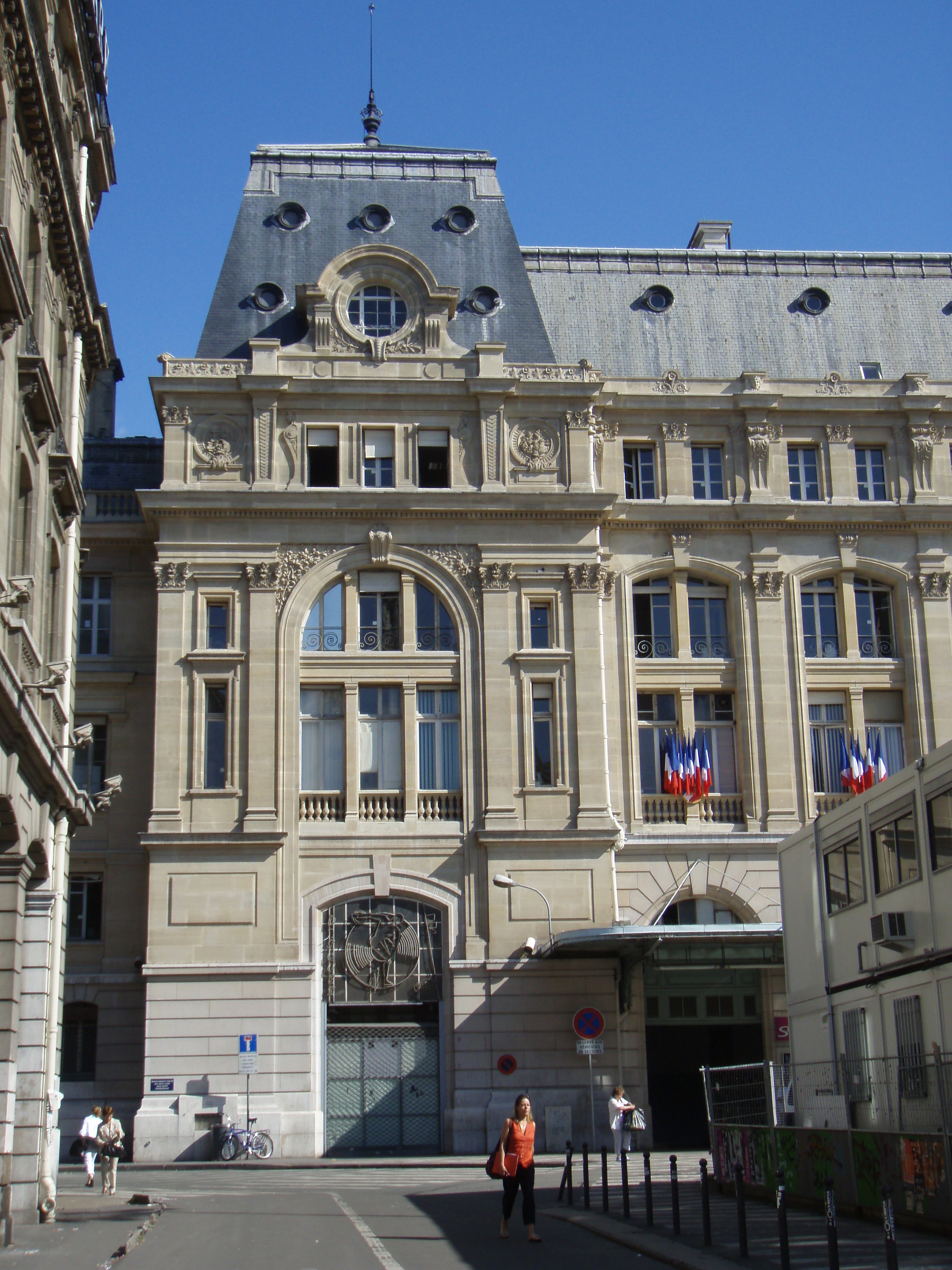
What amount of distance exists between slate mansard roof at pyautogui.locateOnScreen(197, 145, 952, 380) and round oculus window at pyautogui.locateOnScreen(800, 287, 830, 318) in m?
0.16

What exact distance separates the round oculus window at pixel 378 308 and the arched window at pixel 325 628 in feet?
25.5

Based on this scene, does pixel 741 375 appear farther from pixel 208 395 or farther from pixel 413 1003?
pixel 413 1003

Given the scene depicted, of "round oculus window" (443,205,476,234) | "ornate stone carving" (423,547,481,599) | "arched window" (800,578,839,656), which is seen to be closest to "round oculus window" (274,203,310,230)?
"round oculus window" (443,205,476,234)

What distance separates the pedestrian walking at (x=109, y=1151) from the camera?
88.5ft

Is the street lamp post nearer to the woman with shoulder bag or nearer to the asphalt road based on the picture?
the asphalt road

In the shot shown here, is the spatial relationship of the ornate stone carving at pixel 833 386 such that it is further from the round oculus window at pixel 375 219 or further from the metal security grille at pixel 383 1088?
the metal security grille at pixel 383 1088

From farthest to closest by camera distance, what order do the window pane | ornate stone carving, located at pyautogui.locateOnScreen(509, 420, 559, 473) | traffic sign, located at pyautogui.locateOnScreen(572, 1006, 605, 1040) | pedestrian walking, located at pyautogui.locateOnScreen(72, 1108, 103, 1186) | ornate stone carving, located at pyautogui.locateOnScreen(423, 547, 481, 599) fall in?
ornate stone carving, located at pyautogui.locateOnScreen(509, 420, 559, 473), ornate stone carving, located at pyautogui.locateOnScreen(423, 547, 481, 599), traffic sign, located at pyautogui.locateOnScreen(572, 1006, 605, 1040), pedestrian walking, located at pyautogui.locateOnScreen(72, 1108, 103, 1186), the window pane

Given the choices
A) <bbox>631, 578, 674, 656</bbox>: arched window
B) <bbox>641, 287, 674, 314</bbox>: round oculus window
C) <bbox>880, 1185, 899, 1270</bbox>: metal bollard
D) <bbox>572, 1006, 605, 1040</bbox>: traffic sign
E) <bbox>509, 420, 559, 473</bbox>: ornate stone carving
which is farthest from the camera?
<bbox>641, 287, 674, 314</bbox>: round oculus window

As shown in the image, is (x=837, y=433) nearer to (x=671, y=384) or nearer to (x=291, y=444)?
(x=671, y=384)

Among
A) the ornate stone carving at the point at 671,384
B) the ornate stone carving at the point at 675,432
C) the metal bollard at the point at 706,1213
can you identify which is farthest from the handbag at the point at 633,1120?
the ornate stone carving at the point at 671,384

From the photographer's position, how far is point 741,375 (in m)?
43.9

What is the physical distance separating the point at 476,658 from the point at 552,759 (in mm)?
3298

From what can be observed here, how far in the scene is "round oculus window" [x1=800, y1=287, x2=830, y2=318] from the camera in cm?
4862

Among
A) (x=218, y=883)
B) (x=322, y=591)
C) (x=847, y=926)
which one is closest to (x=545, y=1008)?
(x=218, y=883)
